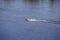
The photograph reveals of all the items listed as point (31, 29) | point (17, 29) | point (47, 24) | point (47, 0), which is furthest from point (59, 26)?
point (47, 0)

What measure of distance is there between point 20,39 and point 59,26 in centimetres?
186

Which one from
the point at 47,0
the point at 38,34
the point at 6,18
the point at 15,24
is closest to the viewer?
the point at 38,34

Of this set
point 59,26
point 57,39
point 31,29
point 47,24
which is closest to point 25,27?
point 31,29

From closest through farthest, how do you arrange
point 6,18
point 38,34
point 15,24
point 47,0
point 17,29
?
point 38,34
point 17,29
point 15,24
point 6,18
point 47,0

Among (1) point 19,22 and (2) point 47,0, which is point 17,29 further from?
(2) point 47,0

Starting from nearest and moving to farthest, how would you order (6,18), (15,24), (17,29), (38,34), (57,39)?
1. (57,39)
2. (38,34)
3. (17,29)
4. (15,24)
5. (6,18)

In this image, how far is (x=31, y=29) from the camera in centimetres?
635

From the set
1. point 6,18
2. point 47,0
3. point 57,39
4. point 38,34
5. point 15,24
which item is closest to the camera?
point 57,39

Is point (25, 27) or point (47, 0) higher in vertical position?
point (25, 27)

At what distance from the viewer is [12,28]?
21.0 feet

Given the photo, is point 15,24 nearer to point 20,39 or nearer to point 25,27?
point 25,27

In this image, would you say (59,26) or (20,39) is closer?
(20,39)

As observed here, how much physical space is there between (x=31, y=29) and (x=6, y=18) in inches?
83.2

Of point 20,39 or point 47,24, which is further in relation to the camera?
point 47,24
